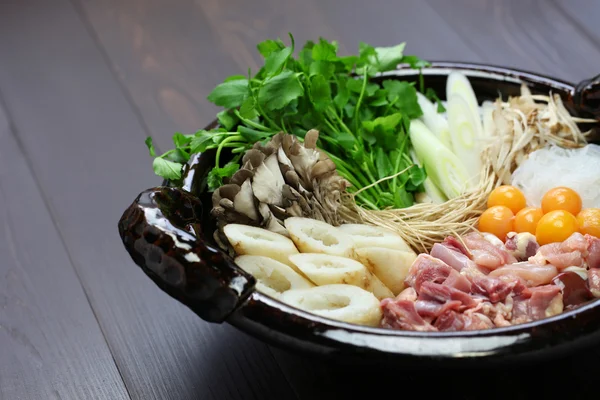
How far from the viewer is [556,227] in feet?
5.53

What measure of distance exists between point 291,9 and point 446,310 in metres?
1.91

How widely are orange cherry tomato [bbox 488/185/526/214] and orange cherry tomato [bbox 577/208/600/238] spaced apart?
169 mm

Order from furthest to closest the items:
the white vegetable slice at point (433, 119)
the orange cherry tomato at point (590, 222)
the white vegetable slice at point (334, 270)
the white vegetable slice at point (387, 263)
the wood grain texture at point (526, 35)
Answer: the wood grain texture at point (526, 35) → the white vegetable slice at point (433, 119) → the orange cherry tomato at point (590, 222) → the white vegetable slice at point (387, 263) → the white vegetable slice at point (334, 270)

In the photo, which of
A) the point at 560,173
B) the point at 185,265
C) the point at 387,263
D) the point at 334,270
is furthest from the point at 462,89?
the point at 185,265

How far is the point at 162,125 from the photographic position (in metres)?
2.41

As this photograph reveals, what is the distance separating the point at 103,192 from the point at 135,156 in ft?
0.61

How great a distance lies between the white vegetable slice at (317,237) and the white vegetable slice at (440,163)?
19.4 inches

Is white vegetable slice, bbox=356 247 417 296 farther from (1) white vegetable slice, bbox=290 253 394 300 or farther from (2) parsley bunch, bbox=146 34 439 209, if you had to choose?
(2) parsley bunch, bbox=146 34 439 209

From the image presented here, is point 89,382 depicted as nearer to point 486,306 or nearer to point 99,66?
point 486,306

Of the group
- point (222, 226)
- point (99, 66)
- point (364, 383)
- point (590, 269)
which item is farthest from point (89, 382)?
point (99, 66)

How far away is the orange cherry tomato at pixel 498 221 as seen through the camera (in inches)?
70.9

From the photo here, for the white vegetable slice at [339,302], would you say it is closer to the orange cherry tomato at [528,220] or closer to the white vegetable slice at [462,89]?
the orange cherry tomato at [528,220]

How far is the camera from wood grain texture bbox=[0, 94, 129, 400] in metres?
1.65

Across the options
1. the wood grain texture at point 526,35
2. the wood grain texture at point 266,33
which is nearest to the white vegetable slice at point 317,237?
the wood grain texture at point 266,33
